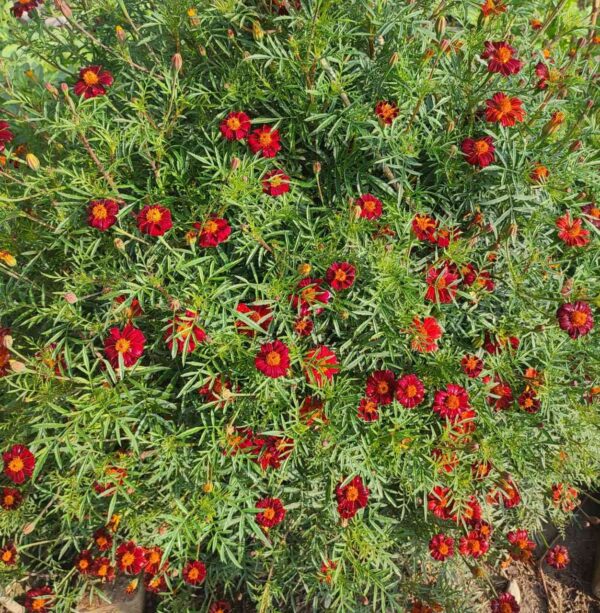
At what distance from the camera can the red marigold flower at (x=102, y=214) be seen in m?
1.88

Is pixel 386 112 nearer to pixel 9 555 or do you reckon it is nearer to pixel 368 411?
pixel 368 411

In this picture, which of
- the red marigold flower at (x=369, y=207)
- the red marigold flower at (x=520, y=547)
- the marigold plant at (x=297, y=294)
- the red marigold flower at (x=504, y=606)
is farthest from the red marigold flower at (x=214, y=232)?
the red marigold flower at (x=504, y=606)

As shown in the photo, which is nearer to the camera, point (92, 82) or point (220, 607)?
point (92, 82)

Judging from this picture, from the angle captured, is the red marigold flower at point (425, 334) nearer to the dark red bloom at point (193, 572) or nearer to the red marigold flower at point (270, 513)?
the red marigold flower at point (270, 513)

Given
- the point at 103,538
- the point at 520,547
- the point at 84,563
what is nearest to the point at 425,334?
the point at 520,547

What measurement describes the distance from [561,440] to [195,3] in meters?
2.34

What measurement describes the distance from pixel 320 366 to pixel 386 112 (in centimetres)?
91

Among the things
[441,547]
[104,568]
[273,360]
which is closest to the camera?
[273,360]

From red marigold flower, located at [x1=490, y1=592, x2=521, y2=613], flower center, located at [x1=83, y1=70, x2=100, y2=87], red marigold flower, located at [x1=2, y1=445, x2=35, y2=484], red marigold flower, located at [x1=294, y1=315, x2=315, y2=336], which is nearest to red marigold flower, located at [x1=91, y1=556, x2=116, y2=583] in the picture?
red marigold flower, located at [x1=2, y1=445, x2=35, y2=484]

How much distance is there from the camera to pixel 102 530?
2.23 meters

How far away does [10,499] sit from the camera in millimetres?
2154

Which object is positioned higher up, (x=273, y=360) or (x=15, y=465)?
(x=273, y=360)

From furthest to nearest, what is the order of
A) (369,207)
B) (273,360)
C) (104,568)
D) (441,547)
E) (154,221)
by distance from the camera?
(104,568) → (441,547) → (369,207) → (154,221) → (273,360)

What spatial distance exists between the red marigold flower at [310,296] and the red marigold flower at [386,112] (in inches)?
24.0
